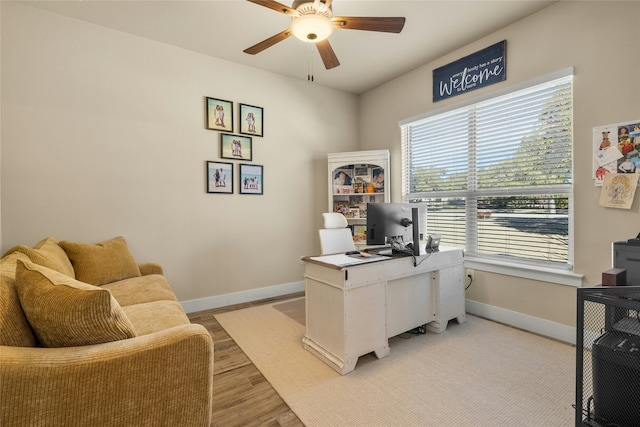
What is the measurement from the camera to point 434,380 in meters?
1.95

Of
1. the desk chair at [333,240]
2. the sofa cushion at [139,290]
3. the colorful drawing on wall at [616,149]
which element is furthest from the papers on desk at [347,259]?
the colorful drawing on wall at [616,149]

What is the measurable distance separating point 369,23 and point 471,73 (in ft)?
5.67

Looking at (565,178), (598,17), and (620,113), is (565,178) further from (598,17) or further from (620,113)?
(598,17)

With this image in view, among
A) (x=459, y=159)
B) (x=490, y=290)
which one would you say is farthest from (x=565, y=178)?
(x=490, y=290)

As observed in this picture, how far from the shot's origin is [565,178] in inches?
100

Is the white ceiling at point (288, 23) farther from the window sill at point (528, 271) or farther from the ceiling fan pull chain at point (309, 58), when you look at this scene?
the window sill at point (528, 271)

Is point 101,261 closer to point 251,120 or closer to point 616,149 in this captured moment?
point 251,120

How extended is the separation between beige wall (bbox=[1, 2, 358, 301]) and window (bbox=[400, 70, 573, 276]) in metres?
1.72

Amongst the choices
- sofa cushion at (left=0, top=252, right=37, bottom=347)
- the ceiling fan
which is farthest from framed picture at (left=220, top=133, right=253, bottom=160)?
sofa cushion at (left=0, top=252, right=37, bottom=347)

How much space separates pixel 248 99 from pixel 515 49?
2.99m

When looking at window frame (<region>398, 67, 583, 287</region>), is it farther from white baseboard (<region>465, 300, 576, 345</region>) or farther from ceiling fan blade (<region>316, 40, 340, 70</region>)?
ceiling fan blade (<region>316, 40, 340, 70</region>)

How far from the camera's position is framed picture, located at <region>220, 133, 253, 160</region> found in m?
3.51

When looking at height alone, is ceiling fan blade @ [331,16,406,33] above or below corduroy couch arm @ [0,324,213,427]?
above

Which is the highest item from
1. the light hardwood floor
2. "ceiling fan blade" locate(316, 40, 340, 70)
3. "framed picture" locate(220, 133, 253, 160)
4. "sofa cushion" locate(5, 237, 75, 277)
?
"ceiling fan blade" locate(316, 40, 340, 70)
